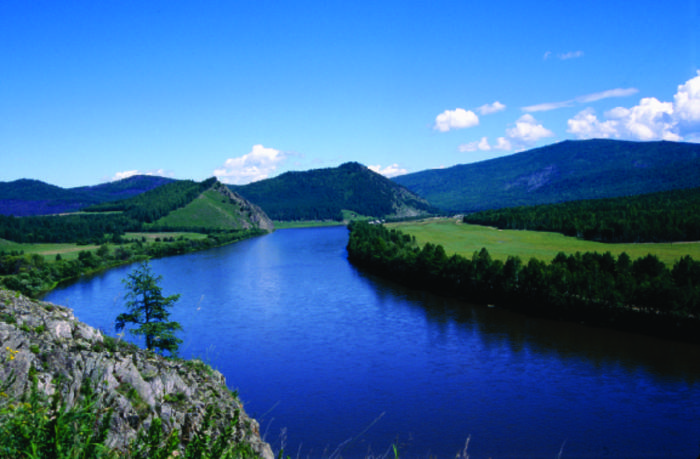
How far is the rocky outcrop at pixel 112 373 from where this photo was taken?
11.4 m

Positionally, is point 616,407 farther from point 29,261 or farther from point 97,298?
point 29,261

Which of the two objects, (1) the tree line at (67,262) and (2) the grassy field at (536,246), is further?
(2) the grassy field at (536,246)

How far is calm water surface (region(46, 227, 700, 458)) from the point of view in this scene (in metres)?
25.1

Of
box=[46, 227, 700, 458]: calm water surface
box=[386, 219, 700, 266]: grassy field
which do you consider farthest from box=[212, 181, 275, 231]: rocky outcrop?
box=[46, 227, 700, 458]: calm water surface

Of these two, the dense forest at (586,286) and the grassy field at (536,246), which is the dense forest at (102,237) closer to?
the dense forest at (586,286)

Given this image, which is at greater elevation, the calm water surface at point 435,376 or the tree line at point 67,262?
the tree line at point 67,262

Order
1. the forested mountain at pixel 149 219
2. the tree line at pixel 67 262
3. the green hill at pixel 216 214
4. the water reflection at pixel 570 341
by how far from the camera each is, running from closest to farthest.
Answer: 1. the water reflection at pixel 570 341
2. the tree line at pixel 67 262
3. the forested mountain at pixel 149 219
4. the green hill at pixel 216 214

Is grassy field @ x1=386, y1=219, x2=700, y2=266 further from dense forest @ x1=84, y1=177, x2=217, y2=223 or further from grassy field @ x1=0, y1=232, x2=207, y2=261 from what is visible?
dense forest @ x1=84, y1=177, x2=217, y2=223

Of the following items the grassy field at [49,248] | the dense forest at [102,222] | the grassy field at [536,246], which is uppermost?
the dense forest at [102,222]

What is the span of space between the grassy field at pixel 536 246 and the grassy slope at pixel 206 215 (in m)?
73.6

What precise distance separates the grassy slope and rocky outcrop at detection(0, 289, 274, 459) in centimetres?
14377

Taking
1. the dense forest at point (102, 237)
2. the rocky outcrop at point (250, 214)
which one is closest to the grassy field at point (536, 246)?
the dense forest at point (102, 237)

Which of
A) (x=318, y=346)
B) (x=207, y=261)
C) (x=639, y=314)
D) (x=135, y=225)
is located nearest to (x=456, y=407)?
(x=318, y=346)

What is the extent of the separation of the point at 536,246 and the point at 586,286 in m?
41.2
